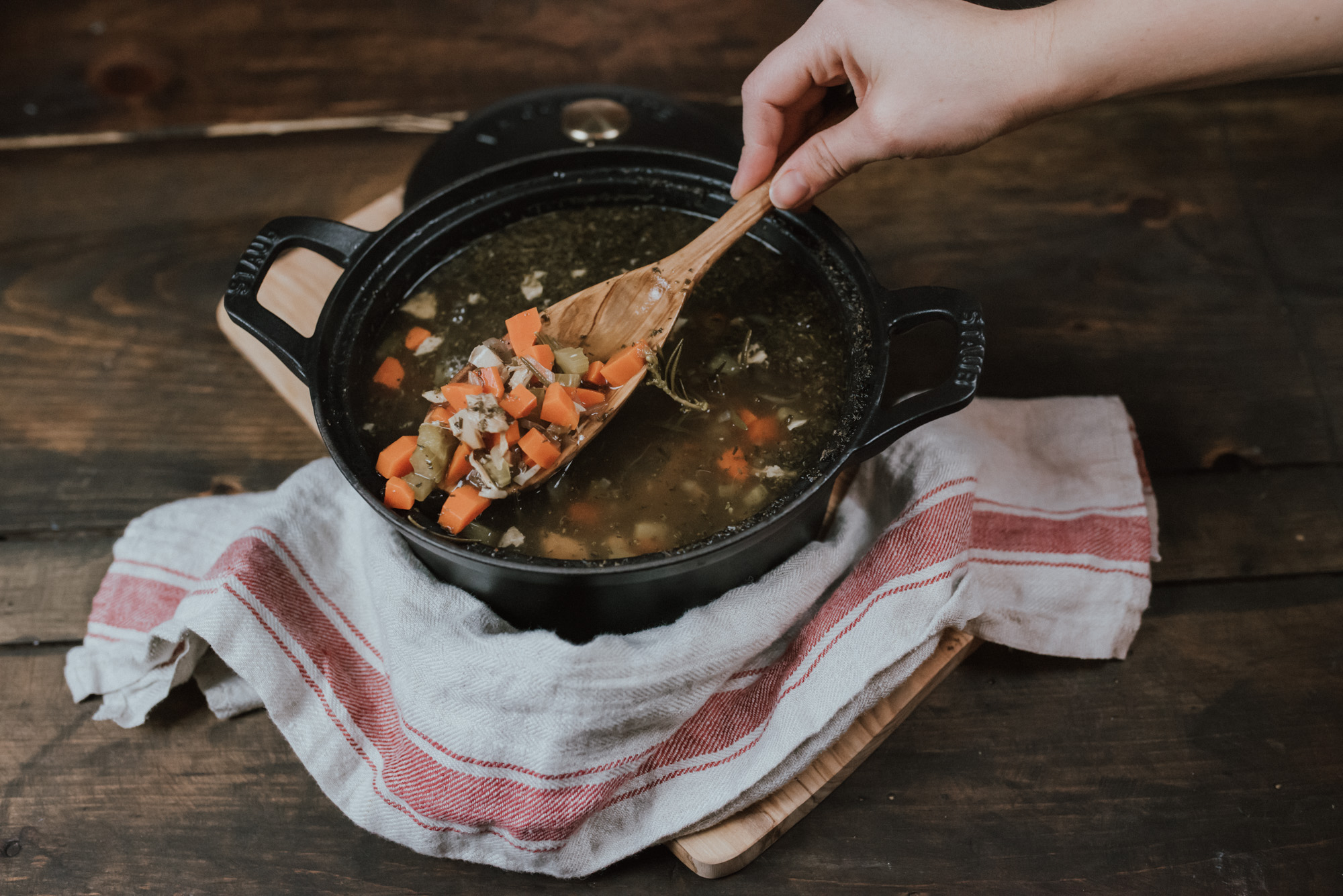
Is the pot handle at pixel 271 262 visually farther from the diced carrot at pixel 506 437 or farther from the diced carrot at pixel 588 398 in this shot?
the diced carrot at pixel 588 398

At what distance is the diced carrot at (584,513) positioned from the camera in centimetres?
164

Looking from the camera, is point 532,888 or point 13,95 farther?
point 13,95

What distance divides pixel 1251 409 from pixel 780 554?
3.89 ft

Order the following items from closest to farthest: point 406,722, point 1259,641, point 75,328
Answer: point 406,722 → point 1259,641 → point 75,328

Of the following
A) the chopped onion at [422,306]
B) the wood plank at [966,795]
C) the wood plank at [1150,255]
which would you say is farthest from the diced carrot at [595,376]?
the wood plank at [1150,255]

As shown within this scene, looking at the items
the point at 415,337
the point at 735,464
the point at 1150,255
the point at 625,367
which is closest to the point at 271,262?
the point at 415,337

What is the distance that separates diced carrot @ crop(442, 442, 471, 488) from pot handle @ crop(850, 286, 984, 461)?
0.59 metres

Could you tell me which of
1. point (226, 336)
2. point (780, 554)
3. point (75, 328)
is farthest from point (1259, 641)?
point (75, 328)

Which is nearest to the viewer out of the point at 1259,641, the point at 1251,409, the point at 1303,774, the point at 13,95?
the point at 1303,774

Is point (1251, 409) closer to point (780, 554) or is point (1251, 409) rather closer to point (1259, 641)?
point (1259, 641)

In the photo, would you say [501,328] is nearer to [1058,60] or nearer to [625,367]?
[625,367]

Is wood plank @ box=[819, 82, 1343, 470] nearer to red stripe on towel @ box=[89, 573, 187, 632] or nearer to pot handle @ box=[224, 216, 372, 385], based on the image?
pot handle @ box=[224, 216, 372, 385]

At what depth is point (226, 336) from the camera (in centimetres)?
232

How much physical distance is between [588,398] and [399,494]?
33 cm
